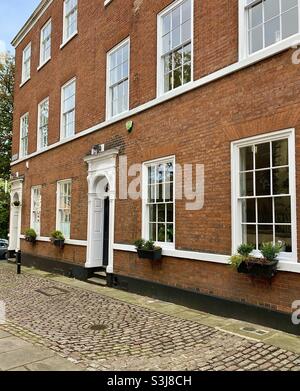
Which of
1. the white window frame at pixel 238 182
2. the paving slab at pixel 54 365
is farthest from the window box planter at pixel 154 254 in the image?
the paving slab at pixel 54 365

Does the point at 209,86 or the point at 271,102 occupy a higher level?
the point at 209,86

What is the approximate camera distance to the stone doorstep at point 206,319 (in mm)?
5664

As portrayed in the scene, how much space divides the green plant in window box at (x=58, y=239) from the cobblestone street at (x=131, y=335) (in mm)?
3610

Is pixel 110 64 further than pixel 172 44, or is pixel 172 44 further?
pixel 110 64

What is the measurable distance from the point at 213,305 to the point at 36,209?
10.8 m

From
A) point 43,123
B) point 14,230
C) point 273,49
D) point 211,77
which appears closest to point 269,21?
point 273,49

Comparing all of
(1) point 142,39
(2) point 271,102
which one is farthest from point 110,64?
(2) point 271,102

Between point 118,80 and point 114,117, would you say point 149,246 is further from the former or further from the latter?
point 118,80

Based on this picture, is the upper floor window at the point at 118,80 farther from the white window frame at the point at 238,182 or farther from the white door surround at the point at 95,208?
the white window frame at the point at 238,182

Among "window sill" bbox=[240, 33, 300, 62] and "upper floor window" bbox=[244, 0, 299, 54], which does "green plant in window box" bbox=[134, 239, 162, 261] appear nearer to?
"window sill" bbox=[240, 33, 300, 62]

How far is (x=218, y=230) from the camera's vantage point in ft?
24.0
